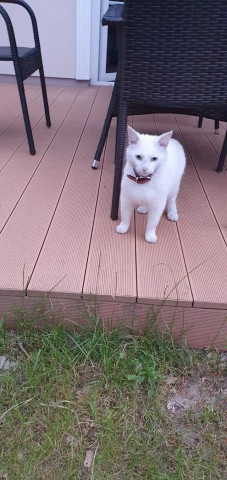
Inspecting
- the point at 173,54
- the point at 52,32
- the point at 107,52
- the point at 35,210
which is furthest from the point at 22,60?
the point at 107,52

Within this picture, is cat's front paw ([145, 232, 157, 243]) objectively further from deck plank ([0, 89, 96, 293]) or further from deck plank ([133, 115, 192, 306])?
deck plank ([0, 89, 96, 293])

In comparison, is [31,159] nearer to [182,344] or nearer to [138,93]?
[138,93]

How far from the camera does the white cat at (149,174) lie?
1254 millimetres

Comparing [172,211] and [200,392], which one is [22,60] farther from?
[200,392]

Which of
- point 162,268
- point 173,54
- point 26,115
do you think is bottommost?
point 162,268

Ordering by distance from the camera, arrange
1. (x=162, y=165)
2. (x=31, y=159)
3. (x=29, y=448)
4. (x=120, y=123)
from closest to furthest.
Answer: (x=29, y=448) → (x=162, y=165) → (x=120, y=123) → (x=31, y=159)

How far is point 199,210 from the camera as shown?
1.68m

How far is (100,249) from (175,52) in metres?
0.71

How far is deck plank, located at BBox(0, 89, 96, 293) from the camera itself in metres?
1.26

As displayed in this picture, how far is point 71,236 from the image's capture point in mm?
1437

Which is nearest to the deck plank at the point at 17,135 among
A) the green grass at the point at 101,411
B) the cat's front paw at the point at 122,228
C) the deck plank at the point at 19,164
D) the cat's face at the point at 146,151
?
the deck plank at the point at 19,164

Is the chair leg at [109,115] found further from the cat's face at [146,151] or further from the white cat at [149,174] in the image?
the cat's face at [146,151]

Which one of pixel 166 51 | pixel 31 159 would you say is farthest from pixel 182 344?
pixel 31 159

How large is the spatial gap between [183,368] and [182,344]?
0.09 m
